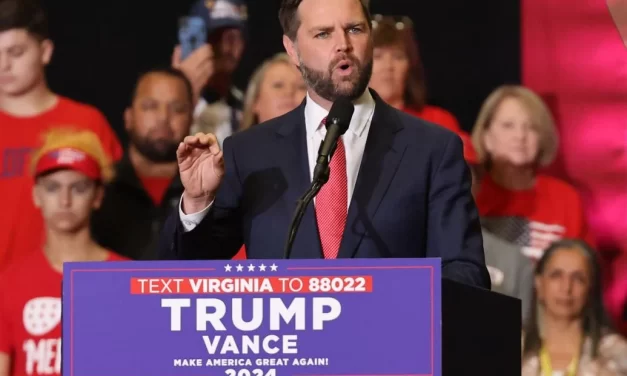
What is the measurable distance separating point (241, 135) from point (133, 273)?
701 mm

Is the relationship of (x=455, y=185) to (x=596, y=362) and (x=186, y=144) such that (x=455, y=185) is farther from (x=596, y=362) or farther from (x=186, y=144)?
(x=596, y=362)

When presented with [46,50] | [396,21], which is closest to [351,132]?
[396,21]

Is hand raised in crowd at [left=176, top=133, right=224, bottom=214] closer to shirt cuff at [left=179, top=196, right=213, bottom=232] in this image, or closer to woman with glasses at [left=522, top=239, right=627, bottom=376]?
shirt cuff at [left=179, top=196, right=213, bottom=232]

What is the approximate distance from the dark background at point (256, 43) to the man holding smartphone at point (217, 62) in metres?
0.04

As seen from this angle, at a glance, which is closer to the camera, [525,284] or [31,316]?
[31,316]

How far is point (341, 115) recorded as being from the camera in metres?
1.94

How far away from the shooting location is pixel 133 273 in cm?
166

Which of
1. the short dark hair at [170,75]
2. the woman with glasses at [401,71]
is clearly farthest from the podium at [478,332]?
the short dark hair at [170,75]

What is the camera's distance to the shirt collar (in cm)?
225

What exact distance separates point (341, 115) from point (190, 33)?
229 cm

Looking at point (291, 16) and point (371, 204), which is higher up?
point (291, 16)

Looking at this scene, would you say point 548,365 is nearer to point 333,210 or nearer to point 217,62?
point 217,62

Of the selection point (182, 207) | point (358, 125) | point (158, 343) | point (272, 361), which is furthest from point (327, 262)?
point (358, 125)

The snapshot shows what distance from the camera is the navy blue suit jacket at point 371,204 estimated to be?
2.09 meters
